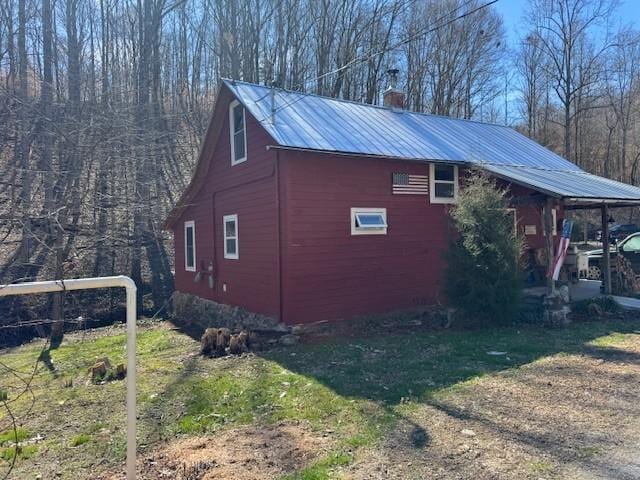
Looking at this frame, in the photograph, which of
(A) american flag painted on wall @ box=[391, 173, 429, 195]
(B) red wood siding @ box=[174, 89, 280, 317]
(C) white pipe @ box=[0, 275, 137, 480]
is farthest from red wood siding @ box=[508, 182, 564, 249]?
(C) white pipe @ box=[0, 275, 137, 480]

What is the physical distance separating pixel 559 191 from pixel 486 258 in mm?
2299

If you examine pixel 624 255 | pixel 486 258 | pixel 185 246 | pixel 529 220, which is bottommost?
pixel 624 255

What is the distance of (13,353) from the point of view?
12523mm

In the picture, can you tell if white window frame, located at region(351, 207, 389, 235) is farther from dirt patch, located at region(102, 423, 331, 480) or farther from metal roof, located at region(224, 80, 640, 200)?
dirt patch, located at region(102, 423, 331, 480)

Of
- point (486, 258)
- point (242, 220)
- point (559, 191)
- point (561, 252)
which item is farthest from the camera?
point (242, 220)

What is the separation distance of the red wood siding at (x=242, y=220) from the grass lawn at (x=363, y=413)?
239 centimetres

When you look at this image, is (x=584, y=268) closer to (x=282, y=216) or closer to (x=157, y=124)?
(x=282, y=216)

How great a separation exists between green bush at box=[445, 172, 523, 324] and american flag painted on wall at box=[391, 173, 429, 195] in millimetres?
1980

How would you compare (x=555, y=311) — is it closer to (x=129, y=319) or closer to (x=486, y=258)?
(x=486, y=258)

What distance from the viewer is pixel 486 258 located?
8.86m

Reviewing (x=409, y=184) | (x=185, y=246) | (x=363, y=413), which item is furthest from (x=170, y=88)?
(x=363, y=413)

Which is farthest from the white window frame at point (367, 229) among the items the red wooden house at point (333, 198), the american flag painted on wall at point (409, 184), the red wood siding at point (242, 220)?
the red wood siding at point (242, 220)

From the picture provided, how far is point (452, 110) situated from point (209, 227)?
76.1 ft

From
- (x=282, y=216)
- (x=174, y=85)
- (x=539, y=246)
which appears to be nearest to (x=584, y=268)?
(x=539, y=246)
